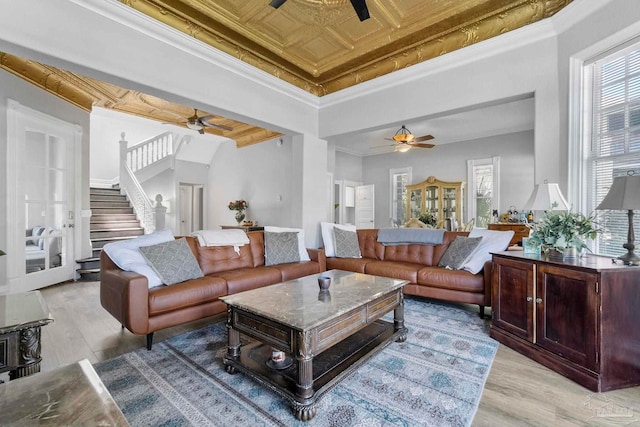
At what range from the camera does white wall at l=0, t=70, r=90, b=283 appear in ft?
12.5

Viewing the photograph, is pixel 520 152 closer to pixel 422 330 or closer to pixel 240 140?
pixel 422 330

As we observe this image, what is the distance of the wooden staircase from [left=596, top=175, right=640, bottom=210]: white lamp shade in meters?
6.61

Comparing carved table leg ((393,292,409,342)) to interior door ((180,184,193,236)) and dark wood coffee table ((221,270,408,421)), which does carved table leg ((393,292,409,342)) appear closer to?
dark wood coffee table ((221,270,408,421))

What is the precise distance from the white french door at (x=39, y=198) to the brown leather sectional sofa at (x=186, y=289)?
7.23 feet

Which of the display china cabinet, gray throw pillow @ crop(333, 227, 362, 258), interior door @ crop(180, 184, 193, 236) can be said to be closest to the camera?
gray throw pillow @ crop(333, 227, 362, 258)

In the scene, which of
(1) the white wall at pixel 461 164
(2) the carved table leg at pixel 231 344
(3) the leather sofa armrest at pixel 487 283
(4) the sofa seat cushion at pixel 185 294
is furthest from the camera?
(1) the white wall at pixel 461 164

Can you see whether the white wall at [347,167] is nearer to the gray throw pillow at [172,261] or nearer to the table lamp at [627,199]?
the gray throw pillow at [172,261]

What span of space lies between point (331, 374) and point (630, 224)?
91.0 inches

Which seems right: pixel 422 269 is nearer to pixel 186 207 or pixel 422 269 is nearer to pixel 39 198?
pixel 39 198

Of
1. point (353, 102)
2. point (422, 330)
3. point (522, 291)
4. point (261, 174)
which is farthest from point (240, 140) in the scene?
point (522, 291)

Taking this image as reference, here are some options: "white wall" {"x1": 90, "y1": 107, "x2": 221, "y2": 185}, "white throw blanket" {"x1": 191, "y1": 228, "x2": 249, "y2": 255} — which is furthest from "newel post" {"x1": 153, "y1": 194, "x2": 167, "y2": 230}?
"white throw blanket" {"x1": 191, "y1": 228, "x2": 249, "y2": 255}

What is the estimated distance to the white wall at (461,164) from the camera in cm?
599

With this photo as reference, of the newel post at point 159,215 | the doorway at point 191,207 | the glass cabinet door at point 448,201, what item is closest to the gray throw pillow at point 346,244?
the glass cabinet door at point 448,201

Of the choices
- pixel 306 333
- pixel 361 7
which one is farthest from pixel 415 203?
pixel 306 333
